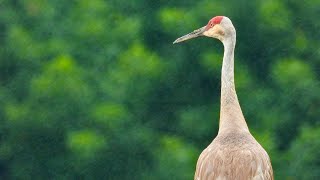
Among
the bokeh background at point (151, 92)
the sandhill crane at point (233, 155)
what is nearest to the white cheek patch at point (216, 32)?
the sandhill crane at point (233, 155)

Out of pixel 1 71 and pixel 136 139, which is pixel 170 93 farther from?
pixel 1 71

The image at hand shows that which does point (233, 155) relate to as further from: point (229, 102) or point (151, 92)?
point (151, 92)

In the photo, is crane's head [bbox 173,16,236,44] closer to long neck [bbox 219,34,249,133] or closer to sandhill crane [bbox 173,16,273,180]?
long neck [bbox 219,34,249,133]

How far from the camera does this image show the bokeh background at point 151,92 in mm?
9414

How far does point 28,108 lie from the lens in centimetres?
1001

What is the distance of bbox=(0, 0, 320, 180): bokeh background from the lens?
371 inches

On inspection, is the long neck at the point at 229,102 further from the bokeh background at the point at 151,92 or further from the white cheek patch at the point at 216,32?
the bokeh background at the point at 151,92

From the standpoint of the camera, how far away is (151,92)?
981 centimetres

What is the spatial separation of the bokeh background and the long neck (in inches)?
68.6

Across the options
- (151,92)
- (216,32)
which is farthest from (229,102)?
(151,92)

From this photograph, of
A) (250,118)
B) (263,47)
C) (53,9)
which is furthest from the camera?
(53,9)

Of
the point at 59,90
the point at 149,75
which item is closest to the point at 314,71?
the point at 149,75

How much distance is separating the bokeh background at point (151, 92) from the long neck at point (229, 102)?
174 centimetres

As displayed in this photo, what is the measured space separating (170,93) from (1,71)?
1.52m
